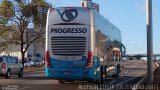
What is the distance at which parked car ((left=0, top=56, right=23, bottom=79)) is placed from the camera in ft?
102

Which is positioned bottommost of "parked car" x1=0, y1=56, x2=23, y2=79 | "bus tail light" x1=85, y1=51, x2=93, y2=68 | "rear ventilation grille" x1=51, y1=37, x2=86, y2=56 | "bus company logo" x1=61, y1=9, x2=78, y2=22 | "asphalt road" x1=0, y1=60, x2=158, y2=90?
"asphalt road" x1=0, y1=60, x2=158, y2=90

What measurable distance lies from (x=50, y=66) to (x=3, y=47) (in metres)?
39.8

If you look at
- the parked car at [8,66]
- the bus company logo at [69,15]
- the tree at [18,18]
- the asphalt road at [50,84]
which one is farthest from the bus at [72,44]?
the tree at [18,18]

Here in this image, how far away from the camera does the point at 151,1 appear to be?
2480cm

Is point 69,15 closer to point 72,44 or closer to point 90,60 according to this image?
point 72,44

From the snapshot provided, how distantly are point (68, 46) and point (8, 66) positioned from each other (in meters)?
10.9

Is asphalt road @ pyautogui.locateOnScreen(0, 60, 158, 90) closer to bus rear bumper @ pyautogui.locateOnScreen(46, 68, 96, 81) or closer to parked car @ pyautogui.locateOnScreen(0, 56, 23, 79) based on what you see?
bus rear bumper @ pyautogui.locateOnScreen(46, 68, 96, 81)

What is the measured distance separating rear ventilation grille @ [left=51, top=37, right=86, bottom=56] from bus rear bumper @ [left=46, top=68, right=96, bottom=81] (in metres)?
0.88

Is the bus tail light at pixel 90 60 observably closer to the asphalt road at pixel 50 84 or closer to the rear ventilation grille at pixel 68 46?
the rear ventilation grille at pixel 68 46

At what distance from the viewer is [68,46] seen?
22109 millimetres

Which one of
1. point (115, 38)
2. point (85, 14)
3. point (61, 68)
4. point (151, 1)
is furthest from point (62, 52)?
point (115, 38)

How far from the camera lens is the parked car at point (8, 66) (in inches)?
1222

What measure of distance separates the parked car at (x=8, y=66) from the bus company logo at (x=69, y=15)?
10.4 metres

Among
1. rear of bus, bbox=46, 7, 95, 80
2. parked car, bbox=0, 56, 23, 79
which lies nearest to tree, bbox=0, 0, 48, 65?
parked car, bbox=0, 56, 23, 79
